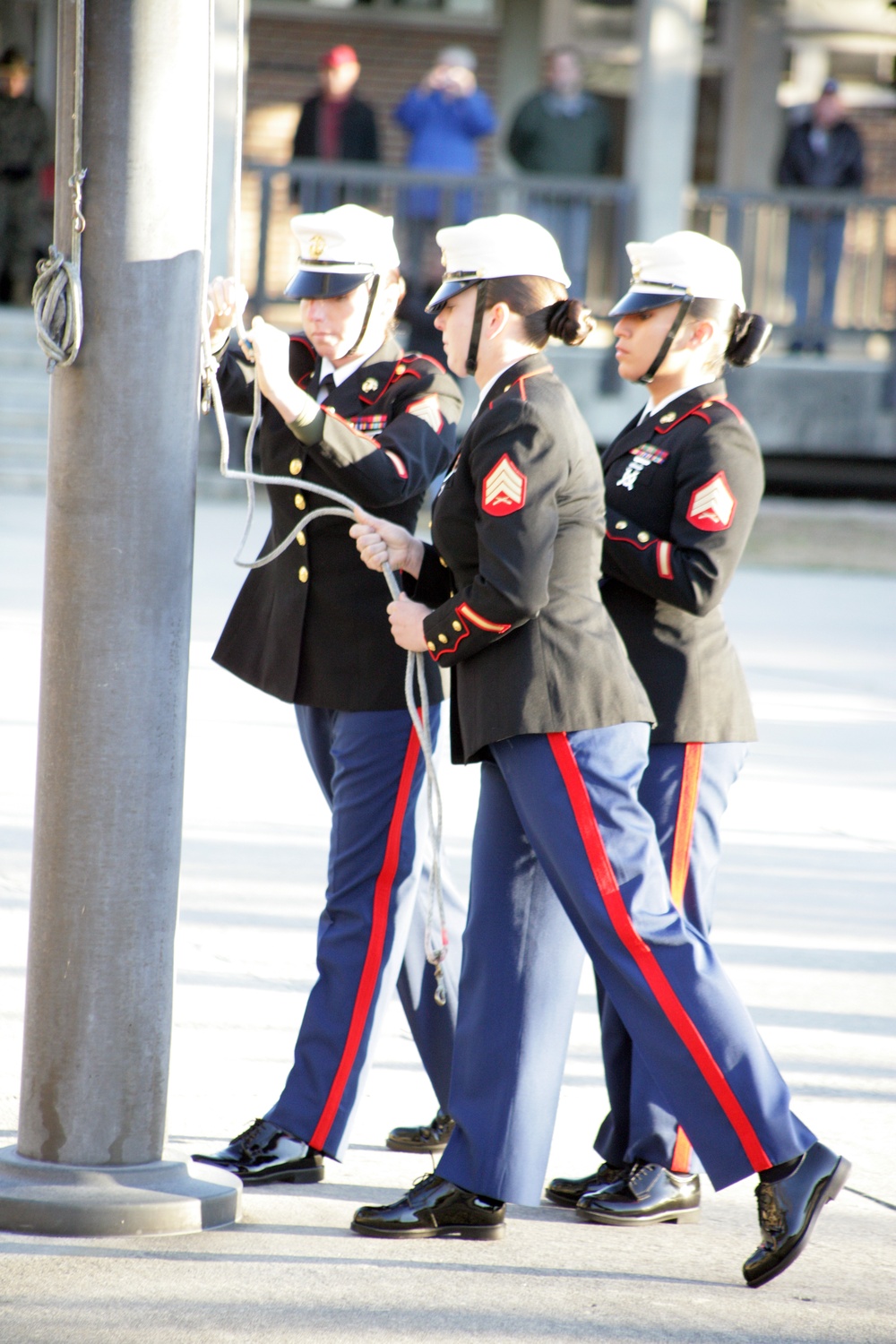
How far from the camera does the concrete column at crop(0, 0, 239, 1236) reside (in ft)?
10.2

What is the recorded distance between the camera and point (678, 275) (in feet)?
11.7

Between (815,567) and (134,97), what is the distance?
10298mm

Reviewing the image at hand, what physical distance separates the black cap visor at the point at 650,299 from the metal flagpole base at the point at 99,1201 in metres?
1.78

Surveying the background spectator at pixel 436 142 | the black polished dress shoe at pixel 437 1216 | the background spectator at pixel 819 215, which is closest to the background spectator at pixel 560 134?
the background spectator at pixel 436 142

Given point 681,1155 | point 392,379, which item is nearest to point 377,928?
point 681,1155

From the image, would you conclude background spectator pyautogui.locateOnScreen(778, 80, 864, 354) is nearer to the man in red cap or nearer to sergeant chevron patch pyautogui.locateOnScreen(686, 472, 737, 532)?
the man in red cap

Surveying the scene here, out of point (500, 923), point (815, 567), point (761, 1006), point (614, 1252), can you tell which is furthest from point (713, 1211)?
point (815, 567)

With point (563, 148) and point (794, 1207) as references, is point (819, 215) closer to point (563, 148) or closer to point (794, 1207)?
point (563, 148)

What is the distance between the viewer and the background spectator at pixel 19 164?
48.2 feet

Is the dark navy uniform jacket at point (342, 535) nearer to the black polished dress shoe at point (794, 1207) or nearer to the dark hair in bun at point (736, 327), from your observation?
the dark hair in bun at point (736, 327)

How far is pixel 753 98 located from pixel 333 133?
5567 millimetres

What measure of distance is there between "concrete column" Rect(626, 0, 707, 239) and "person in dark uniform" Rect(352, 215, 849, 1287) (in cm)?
1172

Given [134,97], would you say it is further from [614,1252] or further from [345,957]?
[614,1252]

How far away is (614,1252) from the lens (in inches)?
131
